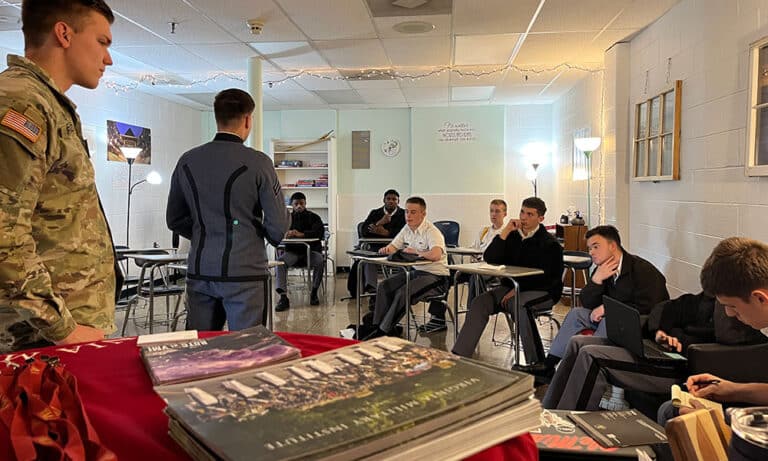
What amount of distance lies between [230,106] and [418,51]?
3554mm

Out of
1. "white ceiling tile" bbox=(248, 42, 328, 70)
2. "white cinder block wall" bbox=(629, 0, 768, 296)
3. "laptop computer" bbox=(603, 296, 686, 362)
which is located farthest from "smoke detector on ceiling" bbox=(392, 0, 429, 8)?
"laptop computer" bbox=(603, 296, 686, 362)

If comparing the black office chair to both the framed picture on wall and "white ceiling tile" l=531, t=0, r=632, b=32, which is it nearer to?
"white ceiling tile" l=531, t=0, r=632, b=32

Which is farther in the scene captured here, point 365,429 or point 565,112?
point 565,112

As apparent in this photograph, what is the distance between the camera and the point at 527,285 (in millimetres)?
3879

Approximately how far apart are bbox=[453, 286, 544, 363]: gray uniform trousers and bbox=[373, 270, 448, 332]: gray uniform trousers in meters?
0.59

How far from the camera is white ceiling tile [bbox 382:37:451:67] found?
16.5 feet

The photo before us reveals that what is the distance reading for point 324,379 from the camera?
1.78ft

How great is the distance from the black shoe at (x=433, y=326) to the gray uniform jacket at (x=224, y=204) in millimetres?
2918

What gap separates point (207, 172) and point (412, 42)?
3410 mm

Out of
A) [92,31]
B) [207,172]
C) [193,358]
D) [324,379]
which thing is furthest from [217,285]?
[324,379]

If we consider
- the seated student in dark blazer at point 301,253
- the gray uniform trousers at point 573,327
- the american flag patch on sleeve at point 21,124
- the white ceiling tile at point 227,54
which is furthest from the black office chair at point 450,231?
the american flag patch on sleeve at point 21,124

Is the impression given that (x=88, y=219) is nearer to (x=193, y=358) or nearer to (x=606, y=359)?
(x=193, y=358)

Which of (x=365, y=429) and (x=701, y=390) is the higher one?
(x=365, y=429)

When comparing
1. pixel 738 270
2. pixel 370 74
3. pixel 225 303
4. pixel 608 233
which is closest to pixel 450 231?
pixel 370 74
